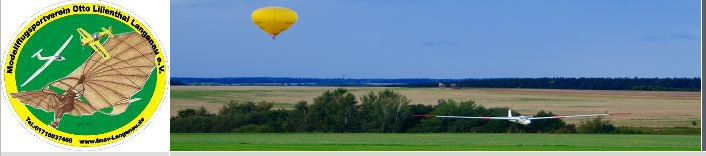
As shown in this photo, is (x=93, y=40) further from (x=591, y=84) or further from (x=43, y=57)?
(x=591, y=84)

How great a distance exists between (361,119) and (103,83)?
88.0 feet

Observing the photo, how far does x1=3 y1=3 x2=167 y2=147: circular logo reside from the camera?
14.6 metres

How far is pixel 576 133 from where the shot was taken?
37719 millimetres

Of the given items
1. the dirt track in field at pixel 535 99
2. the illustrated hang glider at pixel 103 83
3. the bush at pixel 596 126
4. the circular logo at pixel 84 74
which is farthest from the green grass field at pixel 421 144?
the dirt track in field at pixel 535 99

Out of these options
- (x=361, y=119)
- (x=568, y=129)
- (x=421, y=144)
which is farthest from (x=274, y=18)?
(x=568, y=129)

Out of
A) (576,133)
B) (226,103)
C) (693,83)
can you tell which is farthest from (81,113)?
(693,83)

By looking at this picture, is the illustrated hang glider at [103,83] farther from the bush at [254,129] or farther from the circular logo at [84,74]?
the bush at [254,129]

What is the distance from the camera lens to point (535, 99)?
156 ft

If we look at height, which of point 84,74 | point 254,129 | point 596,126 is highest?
point 84,74

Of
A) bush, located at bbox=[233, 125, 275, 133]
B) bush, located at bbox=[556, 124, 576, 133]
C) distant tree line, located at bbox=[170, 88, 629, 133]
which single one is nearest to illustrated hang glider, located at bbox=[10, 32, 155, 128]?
distant tree line, located at bbox=[170, 88, 629, 133]

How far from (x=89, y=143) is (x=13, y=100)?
1267 millimetres

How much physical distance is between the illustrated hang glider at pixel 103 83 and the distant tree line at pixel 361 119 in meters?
22.8

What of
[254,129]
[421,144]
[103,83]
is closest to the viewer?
[103,83]

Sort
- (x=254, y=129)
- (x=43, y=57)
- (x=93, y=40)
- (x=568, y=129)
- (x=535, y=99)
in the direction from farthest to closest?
1. (x=535, y=99)
2. (x=254, y=129)
3. (x=568, y=129)
4. (x=93, y=40)
5. (x=43, y=57)
